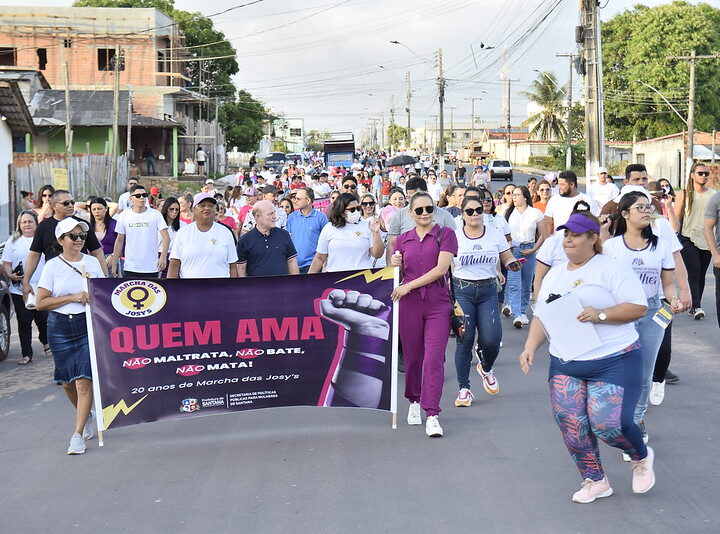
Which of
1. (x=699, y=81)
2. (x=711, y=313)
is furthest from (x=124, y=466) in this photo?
(x=699, y=81)

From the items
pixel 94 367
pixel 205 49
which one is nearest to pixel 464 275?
pixel 94 367

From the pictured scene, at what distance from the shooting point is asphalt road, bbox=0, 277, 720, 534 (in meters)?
5.68

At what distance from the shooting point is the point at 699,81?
7069 centimetres

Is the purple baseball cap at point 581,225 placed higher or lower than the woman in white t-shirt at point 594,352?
higher

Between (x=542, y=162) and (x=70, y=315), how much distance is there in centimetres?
8895

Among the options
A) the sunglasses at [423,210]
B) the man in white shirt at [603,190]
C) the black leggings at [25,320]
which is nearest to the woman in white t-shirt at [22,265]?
the black leggings at [25,320]

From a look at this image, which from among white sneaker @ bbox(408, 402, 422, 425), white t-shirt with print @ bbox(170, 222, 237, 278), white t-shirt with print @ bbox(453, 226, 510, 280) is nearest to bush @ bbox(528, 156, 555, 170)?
white t-shirt with print @ bbox(453, 226, 510, 280)

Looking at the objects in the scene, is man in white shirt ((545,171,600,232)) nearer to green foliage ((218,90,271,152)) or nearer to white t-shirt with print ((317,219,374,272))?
white t-shirt with print ((317,219,374,272))

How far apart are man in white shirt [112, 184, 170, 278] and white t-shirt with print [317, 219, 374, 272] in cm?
272

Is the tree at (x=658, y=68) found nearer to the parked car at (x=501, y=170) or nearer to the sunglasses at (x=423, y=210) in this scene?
the parked car at (x=501, y=170)

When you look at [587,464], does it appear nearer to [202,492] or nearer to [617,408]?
[617,408]

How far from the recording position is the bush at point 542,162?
88.9 meters

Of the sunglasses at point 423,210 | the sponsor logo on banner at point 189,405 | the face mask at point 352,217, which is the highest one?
the sunglasses at point 423,210

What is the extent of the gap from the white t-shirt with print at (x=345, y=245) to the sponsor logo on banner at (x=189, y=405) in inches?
95.1
